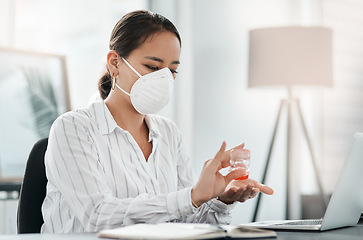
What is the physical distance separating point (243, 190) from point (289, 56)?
1596mm

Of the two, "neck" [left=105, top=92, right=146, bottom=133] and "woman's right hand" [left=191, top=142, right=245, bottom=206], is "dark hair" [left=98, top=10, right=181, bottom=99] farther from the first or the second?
"woman's right hand" [left=191, top=142, right=245, bottom=206]

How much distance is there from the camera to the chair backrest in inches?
60.2

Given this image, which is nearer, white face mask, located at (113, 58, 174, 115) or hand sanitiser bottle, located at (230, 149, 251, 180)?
hand sanitiser bottle, located at (230, 149, 251, 180)

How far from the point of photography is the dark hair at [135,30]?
1655 mm

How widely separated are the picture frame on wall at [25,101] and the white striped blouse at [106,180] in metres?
0.94

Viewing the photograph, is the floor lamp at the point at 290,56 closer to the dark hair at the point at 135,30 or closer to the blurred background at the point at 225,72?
the blurred background at the point at 225,72

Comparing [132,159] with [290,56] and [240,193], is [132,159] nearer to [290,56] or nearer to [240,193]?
[240,193]

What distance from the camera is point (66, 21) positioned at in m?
2.90

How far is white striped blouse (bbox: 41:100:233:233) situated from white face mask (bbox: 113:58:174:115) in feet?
0.32

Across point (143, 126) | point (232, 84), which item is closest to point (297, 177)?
point (232, 84)

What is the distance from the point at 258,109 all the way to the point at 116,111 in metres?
1.84

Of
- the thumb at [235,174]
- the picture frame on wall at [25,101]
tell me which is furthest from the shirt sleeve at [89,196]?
the picture frame on wall at [25,101]

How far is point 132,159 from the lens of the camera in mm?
1664

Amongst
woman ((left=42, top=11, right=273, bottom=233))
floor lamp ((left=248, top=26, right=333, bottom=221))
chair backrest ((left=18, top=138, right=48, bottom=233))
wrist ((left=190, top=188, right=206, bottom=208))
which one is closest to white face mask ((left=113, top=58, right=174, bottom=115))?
woman ((left=42, top=11, right=273, bottom=233))
